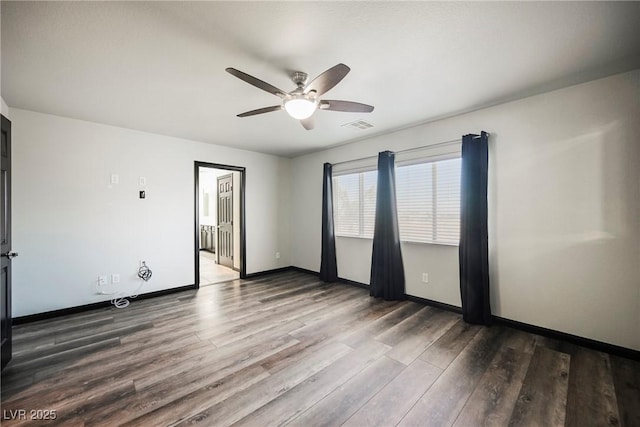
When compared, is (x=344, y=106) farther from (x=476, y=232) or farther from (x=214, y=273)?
(x=214, y=273)

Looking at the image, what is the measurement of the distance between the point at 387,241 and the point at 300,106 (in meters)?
2.45

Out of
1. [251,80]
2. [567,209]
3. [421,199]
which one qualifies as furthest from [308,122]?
[567,209]

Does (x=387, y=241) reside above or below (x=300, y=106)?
below

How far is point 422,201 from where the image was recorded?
3584 mm

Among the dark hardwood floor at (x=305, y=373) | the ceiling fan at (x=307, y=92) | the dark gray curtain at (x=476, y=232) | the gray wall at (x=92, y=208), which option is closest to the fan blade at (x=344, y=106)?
the ceiling fan at (x=307, y=92)

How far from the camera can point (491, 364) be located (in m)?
2.16

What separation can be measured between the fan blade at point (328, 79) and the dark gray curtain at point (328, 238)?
274cm

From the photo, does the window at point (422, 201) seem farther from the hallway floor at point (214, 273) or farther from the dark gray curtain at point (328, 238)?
the hallway floor at point (214, 273)

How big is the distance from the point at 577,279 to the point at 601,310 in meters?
0.31

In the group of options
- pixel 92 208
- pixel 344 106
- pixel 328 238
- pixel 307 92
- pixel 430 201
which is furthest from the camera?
pixel 328 238

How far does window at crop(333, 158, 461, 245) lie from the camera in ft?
10.9

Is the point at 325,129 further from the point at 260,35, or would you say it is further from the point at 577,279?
the point at 577,279

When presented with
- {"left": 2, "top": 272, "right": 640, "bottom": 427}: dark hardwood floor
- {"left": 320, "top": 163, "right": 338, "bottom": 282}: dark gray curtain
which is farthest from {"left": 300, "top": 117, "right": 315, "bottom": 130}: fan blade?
{"left": 2, "top": 272, "right": 640, "bottom": 427}: dark hardwood floor

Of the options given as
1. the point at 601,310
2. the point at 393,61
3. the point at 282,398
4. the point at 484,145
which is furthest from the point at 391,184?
the point at 282,398
